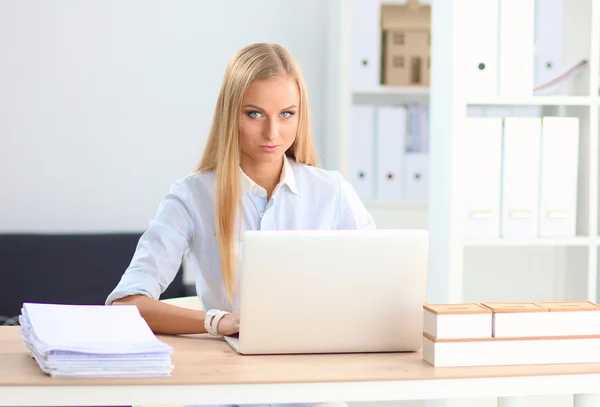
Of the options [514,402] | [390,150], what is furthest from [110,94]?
[514,402]

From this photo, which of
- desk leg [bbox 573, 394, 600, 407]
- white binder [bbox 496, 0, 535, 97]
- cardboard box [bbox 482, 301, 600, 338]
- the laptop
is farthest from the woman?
white binder [bbox 496, 0, 535, 97]

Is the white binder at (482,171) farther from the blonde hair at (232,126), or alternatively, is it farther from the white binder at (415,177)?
the white binder at (415,177)

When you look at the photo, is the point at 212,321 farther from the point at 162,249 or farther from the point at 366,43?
the point at 366,43

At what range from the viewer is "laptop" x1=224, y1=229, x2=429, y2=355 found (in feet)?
4.87

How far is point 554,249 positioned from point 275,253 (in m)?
1.76

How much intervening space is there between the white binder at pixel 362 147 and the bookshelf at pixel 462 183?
25.8 inches

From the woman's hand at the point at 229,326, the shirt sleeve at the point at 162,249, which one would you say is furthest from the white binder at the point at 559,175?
the woman's hand at the point at 229,326

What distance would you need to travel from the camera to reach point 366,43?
137 inches

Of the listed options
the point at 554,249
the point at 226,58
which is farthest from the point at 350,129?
the point at 554,249

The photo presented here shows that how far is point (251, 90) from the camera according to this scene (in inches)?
72.5

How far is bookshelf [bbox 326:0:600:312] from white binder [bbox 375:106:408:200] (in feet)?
1.98

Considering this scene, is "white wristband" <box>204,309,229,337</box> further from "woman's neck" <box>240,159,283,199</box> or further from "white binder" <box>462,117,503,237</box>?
"white binder" <box>462,117,503,237</box>

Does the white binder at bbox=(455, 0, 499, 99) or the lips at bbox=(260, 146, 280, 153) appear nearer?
the lips at bbox=(260, 146, 280, 153)

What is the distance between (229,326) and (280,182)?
1.49 feet
